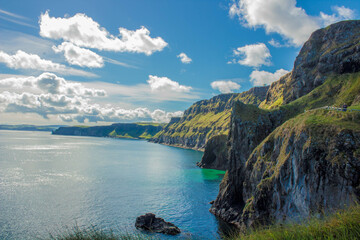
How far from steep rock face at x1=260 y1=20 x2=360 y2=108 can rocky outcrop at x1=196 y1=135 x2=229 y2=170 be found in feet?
175

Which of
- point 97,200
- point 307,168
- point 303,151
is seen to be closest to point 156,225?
point 97,200

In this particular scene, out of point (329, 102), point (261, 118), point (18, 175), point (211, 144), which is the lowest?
point (18, 175)

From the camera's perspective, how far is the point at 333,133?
114ft

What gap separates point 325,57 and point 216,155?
257 ft

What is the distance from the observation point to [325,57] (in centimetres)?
7881

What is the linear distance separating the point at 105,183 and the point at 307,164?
242ft

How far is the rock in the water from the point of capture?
153 feet

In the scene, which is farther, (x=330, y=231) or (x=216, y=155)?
(x=216, y=155)

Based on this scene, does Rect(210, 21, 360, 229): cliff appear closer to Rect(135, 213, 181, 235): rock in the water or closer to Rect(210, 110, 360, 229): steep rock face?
Rect(210, 110, 360, 229): steep rock face

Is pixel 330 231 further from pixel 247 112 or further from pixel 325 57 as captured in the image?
pixel 325 57

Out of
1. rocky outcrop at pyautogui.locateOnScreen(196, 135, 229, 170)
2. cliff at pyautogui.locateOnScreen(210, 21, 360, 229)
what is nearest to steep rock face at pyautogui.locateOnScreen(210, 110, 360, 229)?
cliff at pyautogui.locateOnScreen(210, 21, 360, 229)

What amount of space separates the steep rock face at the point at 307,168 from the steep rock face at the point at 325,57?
42179 millimetres

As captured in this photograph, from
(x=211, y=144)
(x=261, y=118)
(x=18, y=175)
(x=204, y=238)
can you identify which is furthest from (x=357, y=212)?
(x=211, y=144)

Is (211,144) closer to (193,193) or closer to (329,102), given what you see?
(193,193)
